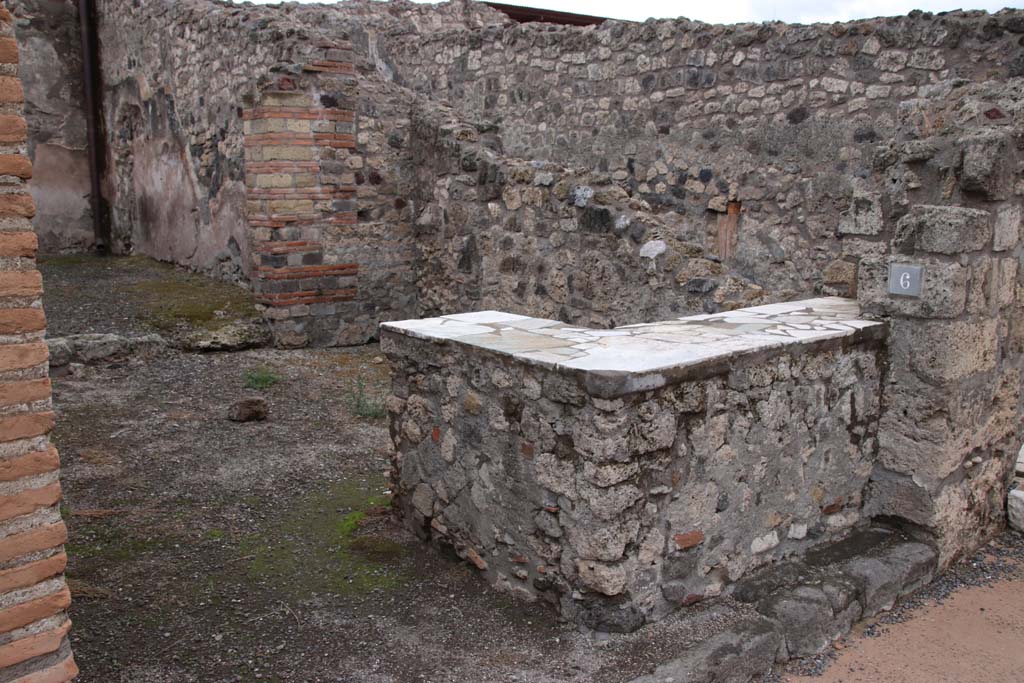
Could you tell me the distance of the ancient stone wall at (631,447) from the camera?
3010 mm

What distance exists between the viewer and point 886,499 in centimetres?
392

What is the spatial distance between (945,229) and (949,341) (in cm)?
46

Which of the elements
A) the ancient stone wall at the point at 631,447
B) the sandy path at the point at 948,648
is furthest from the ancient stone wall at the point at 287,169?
the sandy path at the point at 948,648

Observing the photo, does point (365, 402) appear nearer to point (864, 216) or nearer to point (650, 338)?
point (650, 338)

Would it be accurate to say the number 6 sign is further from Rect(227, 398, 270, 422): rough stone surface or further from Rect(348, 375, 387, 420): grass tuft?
Rect(227, 398, 270, 422): rough stone surface

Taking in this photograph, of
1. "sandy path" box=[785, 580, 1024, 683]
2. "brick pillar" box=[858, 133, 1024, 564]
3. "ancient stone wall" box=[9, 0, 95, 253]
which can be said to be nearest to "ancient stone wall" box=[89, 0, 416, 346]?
"ancient stone wall" box=[9, 0, 95, 253]

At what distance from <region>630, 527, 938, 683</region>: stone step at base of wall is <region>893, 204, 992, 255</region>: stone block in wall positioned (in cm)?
127

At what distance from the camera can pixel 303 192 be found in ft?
25.8

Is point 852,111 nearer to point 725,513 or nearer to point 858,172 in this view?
point 858,172

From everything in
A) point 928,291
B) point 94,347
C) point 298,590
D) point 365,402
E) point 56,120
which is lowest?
point 298,590

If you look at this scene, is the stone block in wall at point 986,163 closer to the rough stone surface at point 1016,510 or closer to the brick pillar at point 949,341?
the brick pillar at point 949,341

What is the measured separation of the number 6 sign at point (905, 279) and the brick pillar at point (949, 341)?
0.02 m

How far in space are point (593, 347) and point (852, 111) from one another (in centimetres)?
495

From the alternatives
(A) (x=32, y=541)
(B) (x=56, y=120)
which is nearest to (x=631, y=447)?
(A) (x=32, y=541)
